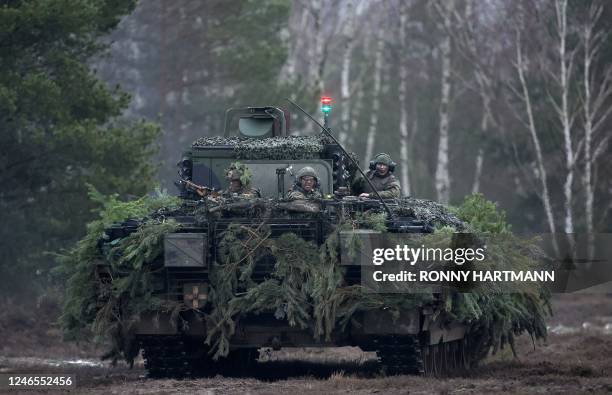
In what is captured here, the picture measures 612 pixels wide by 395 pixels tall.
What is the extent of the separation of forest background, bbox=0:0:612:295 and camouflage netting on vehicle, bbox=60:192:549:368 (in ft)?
5.89

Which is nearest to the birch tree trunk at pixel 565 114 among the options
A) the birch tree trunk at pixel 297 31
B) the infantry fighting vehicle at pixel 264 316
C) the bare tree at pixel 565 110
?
the bare tree at pixel 565 110

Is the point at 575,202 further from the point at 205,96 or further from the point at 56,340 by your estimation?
the point at 56,340

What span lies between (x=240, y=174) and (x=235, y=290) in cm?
218

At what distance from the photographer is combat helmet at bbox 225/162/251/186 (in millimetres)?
14344

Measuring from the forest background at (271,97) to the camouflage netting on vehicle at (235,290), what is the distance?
1.80m

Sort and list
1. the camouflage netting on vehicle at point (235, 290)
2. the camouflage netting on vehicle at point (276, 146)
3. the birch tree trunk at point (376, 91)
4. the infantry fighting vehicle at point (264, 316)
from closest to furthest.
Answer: the camouflage netting on vehicle at point (235, 290)
the infantry fighting vehicle at point (264, 316)
the camouflage netting on vehicle at point (276, 146)
the birch tree trunk at point (376, 91)

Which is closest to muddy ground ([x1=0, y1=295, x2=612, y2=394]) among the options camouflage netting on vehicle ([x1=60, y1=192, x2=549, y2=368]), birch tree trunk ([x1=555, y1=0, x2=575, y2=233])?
camouflage netting on vehicle ([x1=60, y1=192, x2=549, y2=368])

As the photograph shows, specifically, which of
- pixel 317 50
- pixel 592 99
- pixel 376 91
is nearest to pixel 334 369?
pixel 592 99

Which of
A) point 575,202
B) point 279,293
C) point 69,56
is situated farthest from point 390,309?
point 575,202

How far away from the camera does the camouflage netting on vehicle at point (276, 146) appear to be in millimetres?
15219

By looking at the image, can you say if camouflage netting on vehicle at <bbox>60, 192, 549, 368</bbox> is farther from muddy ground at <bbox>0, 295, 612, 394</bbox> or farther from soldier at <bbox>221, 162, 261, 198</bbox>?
soldier at <bbox>221, 162, 261, 198</bbox>

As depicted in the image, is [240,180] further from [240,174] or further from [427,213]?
[427,213]

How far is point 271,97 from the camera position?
35.7 meters

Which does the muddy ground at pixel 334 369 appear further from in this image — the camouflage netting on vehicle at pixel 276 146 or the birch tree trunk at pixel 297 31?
the birch tree trunk at pixel 297 31
